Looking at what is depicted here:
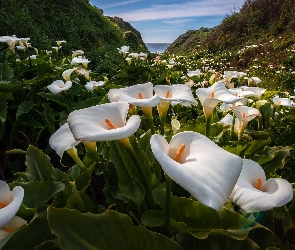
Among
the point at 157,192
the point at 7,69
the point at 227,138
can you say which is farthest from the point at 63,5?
the point at 157,192

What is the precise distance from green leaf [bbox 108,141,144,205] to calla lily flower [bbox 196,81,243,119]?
0.41 m

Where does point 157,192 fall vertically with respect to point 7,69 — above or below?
below

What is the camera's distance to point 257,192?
0.90m

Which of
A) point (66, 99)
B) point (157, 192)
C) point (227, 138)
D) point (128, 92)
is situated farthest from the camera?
point (66, 99)

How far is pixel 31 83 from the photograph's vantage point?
259 cm

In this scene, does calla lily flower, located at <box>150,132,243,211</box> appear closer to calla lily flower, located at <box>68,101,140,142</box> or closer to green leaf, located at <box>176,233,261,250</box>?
calla lily flower, located at <box>68,101,140,142</box>

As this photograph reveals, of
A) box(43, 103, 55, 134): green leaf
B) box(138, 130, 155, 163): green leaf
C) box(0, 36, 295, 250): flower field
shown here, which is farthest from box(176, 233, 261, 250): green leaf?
box(43, 103, 55, 134): green leaf

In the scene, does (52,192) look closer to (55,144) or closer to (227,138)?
(55,144)

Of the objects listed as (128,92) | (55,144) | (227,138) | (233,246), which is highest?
(128,92)

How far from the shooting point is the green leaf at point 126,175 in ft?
3.51

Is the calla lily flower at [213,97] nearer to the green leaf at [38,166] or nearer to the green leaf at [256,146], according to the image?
the green leaf at [256,146]

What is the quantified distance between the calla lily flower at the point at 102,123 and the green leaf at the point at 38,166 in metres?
0.46

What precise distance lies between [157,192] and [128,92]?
405 mm

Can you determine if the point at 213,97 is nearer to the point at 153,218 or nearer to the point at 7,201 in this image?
the point at 153,218
